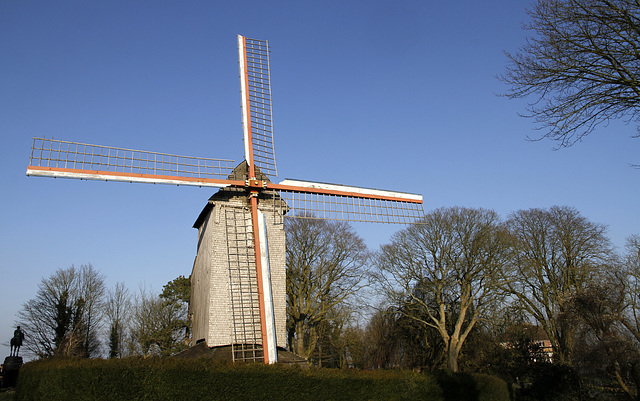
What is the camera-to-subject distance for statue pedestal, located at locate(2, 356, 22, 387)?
18672 millimetres

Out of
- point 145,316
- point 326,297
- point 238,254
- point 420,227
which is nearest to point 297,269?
point 326,297

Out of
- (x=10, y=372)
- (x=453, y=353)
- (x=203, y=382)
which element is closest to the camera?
(x=203, y=382)

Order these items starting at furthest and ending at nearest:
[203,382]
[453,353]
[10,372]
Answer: [453,353]
[10,372]
[203,382]

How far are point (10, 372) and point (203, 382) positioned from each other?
12098 millimetres

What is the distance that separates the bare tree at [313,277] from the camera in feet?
98.8

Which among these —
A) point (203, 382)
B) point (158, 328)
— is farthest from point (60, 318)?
point (203, 382)

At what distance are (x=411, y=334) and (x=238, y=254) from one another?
21.4m

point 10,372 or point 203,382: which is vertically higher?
point 10,372

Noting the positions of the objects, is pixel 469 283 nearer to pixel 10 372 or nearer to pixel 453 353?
pixel 453 353

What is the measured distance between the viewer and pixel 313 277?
102 feet

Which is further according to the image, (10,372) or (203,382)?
(10,372)

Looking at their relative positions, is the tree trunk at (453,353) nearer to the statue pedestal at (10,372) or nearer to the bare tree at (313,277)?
the bare tree at (313,277)

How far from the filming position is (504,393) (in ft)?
56.1

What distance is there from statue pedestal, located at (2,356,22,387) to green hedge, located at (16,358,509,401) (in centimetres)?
807
